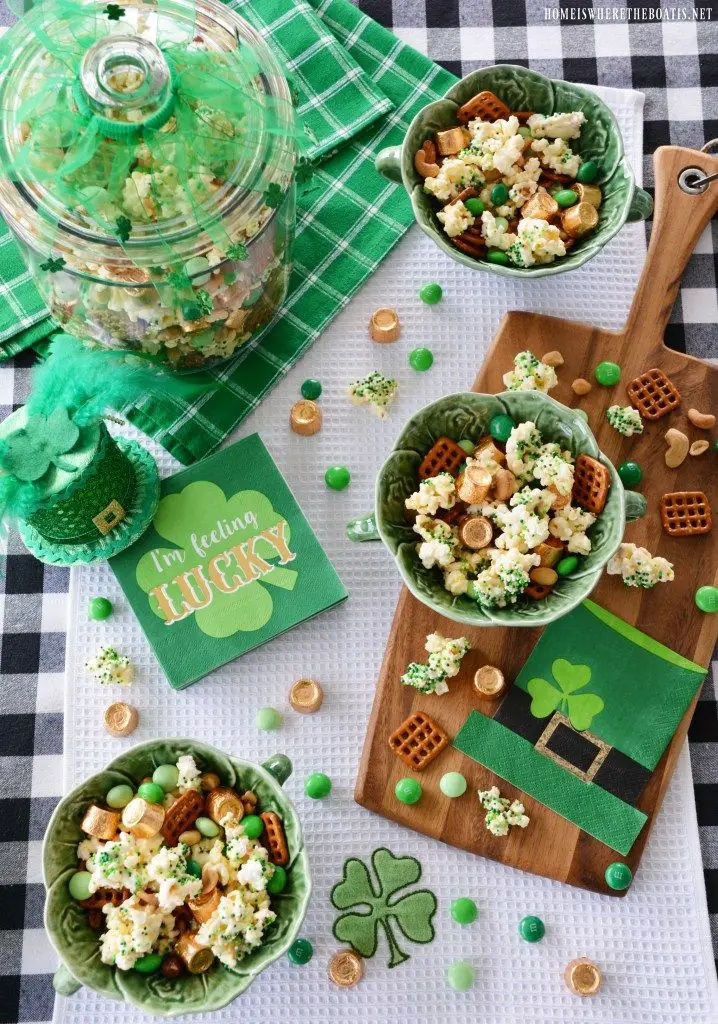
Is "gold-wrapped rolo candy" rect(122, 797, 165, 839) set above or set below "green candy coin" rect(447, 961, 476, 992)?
above

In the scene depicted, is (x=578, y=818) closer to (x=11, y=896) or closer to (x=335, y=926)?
(x=335, y=926)

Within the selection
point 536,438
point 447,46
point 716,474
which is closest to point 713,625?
point 716,474

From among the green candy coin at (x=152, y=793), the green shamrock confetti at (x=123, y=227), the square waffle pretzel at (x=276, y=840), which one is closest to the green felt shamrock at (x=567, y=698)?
the square waffle pretzel at (x=276, y=840)

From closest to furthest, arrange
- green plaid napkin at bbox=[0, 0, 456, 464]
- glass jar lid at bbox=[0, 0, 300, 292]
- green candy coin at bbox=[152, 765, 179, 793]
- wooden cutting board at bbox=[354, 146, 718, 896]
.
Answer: glass jar lid at bbox=[0, 0, 300, 292] < green candy coin at bbox=[152, 765, 179, 793] < wooden cutting board at bbox=[354, 146, 718, 896] < green plaid napkin at bbox=[0, 0, 456, 464]

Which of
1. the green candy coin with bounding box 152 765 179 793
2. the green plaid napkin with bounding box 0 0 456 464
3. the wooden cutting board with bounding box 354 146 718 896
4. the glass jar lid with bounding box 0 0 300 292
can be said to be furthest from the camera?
the green plaid napkin with bounding box 0 0 456 464

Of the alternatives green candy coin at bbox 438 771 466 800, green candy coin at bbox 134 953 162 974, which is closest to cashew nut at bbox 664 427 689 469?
green candy coin at bbox 438 771 466 800

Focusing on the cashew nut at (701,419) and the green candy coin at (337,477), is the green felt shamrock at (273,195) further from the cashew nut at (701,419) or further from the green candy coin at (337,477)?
the cashew nut at (701,419)

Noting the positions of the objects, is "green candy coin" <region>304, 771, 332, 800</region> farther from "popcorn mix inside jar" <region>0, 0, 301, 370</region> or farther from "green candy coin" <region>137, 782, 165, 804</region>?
"popcorn mix inside jar" <region>0, 0, 301, 370</region>
